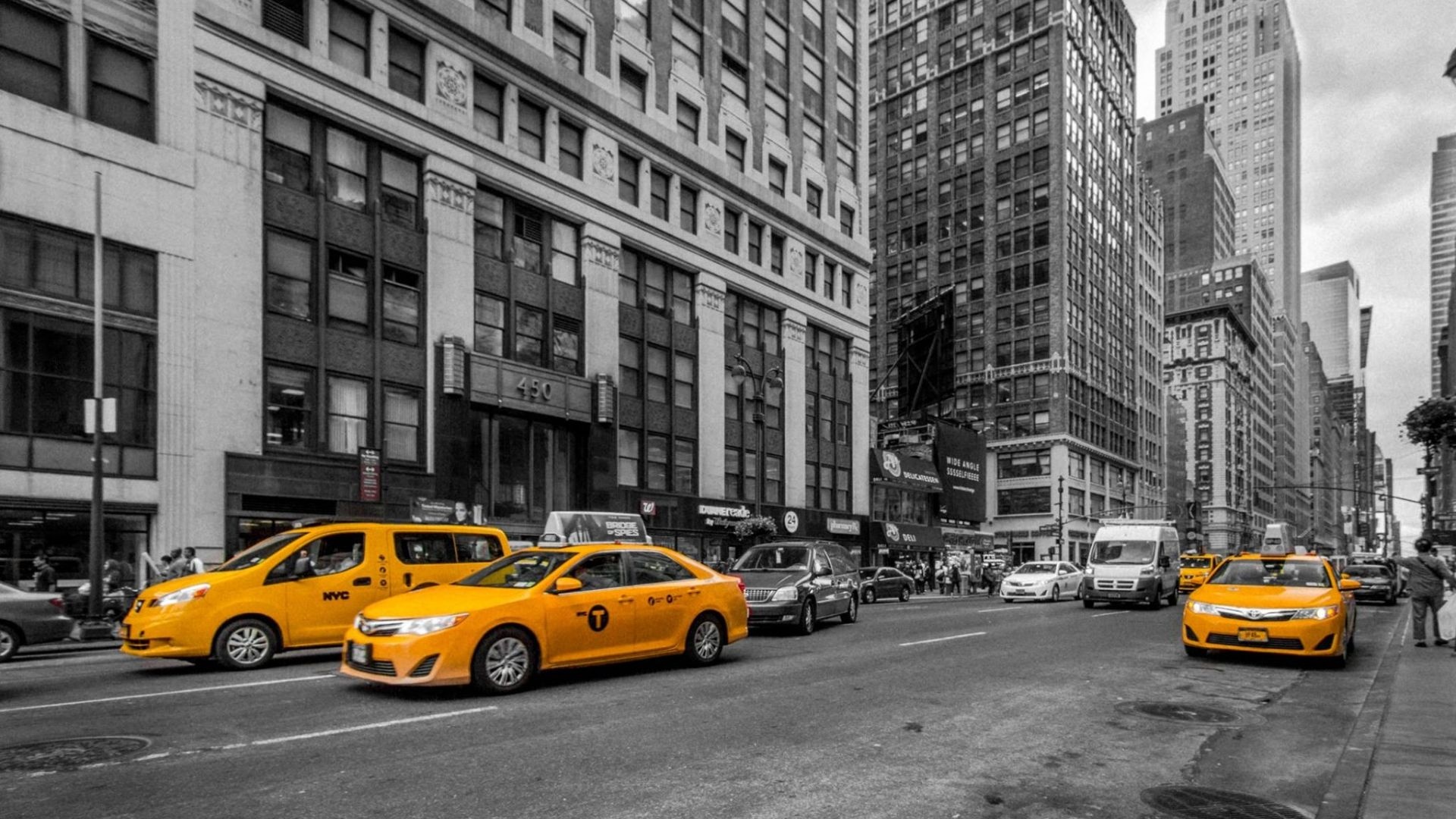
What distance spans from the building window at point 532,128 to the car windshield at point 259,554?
2170cm

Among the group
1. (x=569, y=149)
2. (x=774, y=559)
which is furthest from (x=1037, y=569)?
(x=569, y=149)

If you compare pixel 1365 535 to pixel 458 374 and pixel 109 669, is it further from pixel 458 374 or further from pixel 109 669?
pixel 109 669

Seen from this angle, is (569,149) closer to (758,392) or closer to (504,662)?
(758,392)

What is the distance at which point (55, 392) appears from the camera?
2033 centimetres

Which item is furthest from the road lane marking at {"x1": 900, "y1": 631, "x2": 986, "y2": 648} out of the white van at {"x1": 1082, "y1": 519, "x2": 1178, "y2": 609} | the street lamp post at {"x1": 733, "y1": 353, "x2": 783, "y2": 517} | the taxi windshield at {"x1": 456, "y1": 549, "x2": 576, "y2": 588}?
the street lamp post at {"x1": 733, "y1": 353, "x2": 783, "y2": 517}

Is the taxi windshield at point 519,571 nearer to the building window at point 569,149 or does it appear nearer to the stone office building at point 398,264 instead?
the stone office building at point 398,264

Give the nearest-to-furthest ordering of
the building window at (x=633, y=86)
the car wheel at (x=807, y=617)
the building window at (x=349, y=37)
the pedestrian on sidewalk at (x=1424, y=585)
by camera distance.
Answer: the pedestrian on sidewalk at (x=1424, y=585) < the car wheel at (x=807, y=617) < the building window at (x=349, y=37) < the building window at (x=633, y=86)

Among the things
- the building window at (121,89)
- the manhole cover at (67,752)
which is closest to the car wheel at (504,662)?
the manhole cover at (67,752)

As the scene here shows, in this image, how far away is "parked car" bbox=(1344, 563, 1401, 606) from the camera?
3181 cm

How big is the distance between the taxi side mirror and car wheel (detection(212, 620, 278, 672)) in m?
4.31

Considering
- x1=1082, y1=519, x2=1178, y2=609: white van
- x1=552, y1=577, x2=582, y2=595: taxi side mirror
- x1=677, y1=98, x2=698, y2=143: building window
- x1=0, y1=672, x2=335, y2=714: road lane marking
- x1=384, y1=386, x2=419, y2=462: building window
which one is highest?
x1=677, y1=98, x2=698, y2=143: building window

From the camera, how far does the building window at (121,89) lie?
2150cm

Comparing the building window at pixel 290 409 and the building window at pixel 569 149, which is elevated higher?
the building window at pixel 569 149

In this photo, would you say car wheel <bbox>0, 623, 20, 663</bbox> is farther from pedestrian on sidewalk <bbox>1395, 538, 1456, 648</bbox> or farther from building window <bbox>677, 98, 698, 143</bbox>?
building window <bbox>677, 98, 698, 143</bbox>
